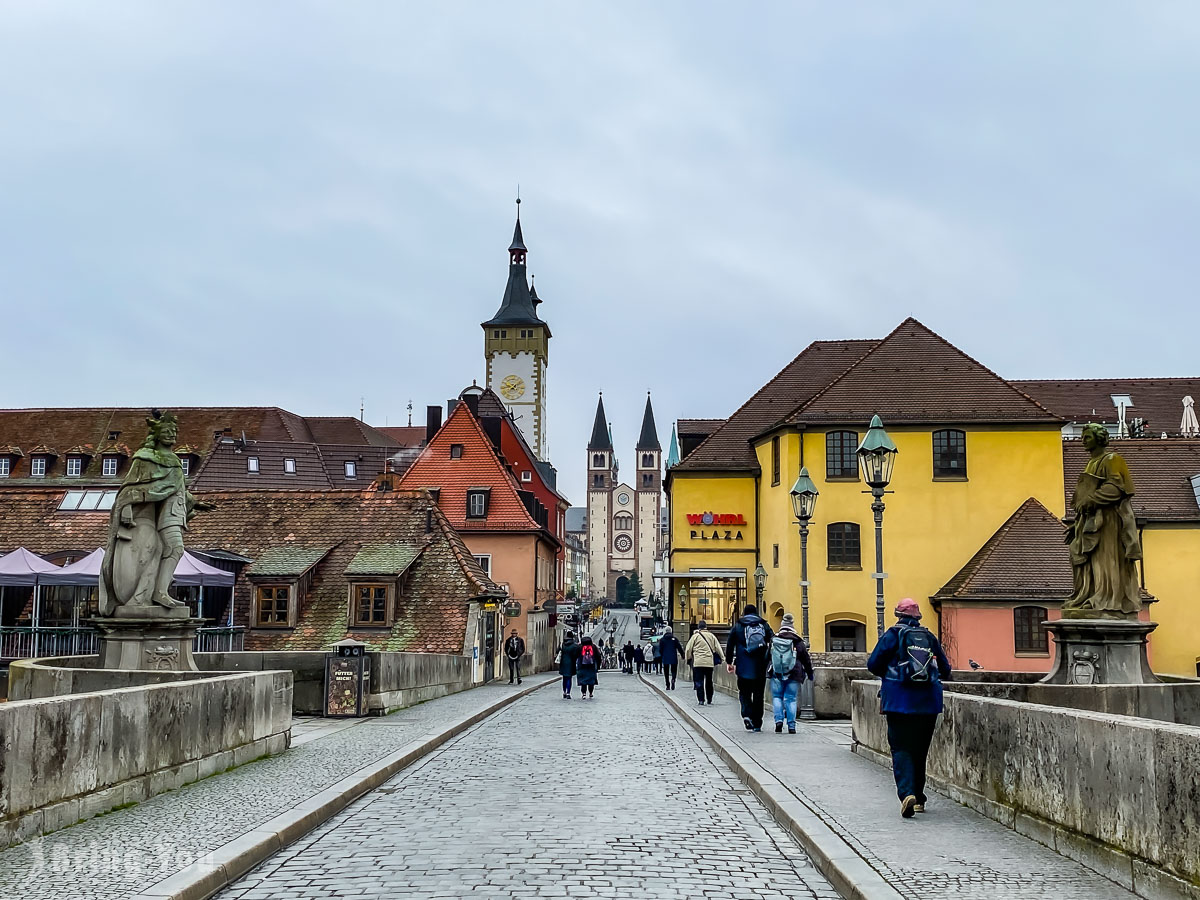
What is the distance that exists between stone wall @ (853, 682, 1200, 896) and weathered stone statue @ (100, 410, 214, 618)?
852 centimetres

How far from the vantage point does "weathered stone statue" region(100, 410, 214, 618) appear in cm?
1316

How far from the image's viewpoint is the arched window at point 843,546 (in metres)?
39.8

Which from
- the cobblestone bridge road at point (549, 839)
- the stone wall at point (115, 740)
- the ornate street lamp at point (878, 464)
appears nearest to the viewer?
the cobblestone bridge road at point (549, 839)

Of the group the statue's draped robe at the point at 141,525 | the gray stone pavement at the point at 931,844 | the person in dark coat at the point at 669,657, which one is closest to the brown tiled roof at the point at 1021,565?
the person in dark coat at the point at 669,657

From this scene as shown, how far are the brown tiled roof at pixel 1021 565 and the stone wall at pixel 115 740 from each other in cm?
2840

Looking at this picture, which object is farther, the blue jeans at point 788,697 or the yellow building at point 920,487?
the yellow building at point 920,487

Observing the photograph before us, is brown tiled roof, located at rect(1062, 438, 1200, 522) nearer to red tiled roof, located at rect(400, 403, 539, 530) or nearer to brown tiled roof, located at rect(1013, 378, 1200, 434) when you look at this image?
brown tiled roof, located at rect(1013, 378, 1200, 434)

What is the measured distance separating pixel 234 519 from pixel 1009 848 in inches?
1270

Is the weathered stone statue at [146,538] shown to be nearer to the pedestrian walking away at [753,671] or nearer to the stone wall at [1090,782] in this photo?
the pedestrian walking away at [753,671]

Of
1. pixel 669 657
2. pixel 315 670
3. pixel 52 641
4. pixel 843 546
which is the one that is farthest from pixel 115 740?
pixel 843 546

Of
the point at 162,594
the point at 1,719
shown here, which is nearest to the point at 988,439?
the point at 162,594

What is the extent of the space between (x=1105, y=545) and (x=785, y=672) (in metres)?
4.50

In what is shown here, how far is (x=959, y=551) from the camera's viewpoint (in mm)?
39594

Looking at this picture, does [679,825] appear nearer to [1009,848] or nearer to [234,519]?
[1009,848]
